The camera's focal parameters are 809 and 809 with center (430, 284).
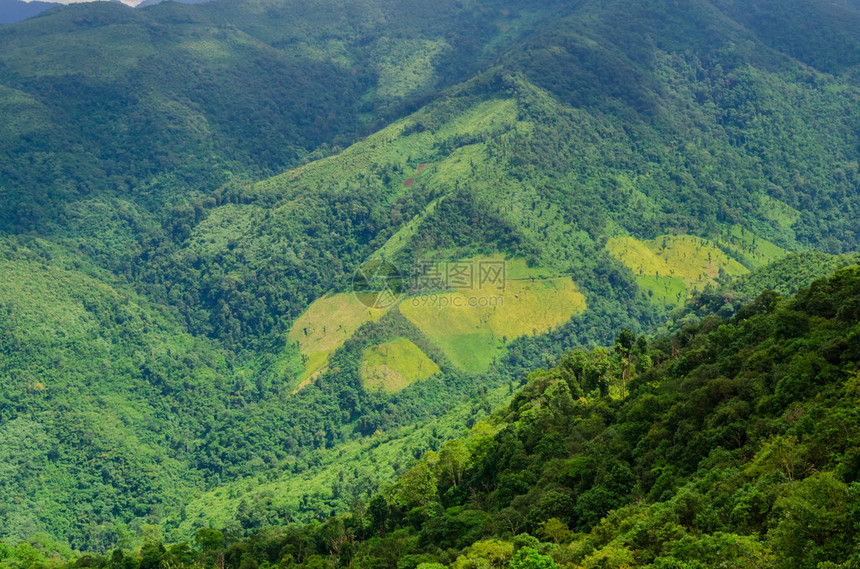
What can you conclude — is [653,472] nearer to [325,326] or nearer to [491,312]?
[491,312]

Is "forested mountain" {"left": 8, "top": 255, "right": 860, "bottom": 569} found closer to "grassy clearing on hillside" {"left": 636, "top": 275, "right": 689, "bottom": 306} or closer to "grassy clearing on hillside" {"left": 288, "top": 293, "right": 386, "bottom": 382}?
"grassy clearing on hillside" {"left": 288, "top": 293, "right": 386, "bottom": 382}

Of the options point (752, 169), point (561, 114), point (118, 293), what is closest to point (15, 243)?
point (118, 293)

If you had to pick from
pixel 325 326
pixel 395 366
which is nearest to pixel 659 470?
pixel 395 366

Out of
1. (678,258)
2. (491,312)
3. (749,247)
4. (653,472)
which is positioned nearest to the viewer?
(653,472)

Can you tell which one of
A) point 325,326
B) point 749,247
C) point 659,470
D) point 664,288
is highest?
point 659,470

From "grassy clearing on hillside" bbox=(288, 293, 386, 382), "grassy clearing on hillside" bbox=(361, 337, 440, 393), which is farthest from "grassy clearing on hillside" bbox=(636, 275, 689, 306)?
"grassy clearing on hillside" bbox=(288, 293, 386, 382)

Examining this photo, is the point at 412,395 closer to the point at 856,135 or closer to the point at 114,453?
the point at 114,453
